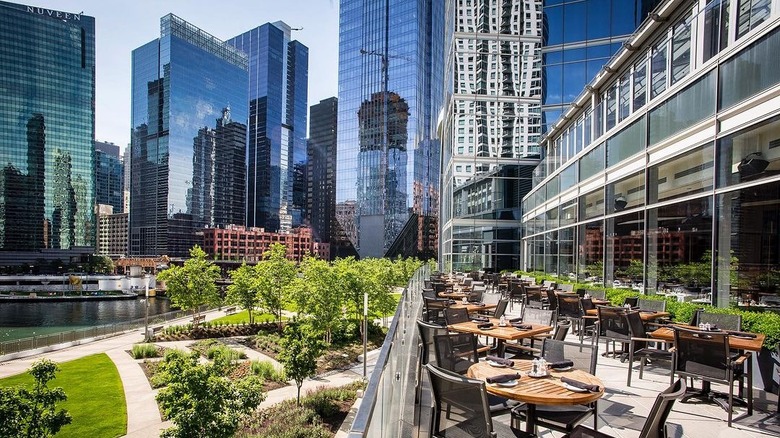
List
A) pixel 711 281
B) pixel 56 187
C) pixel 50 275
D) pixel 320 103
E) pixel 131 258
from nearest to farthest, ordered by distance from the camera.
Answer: pixel 711 281
pixel 50 275
pixel 56 187
pixel 131 258
pixel 320 103

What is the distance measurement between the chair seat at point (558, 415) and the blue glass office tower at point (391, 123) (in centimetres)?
10360

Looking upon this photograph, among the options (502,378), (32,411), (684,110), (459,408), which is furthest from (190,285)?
(459,408)

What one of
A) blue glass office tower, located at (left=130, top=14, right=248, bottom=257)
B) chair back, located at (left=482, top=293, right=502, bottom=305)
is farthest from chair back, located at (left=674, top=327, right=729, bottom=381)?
blue glass office tower, located at (left=130, top=14, right=248, bottom=257)

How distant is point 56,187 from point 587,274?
14137cm

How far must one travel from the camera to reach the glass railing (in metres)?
1.81

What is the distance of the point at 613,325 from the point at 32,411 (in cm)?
1482

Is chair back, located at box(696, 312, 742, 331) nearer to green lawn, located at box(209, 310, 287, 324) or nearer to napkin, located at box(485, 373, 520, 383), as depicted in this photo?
napkin, located at box(485, 373, 520, 383)

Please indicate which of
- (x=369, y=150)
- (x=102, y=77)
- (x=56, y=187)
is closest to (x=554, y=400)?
(x=369, y=150)

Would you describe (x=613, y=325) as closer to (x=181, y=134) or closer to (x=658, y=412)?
(x=658, y=412)

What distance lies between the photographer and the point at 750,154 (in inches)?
352

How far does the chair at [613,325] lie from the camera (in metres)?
7.88

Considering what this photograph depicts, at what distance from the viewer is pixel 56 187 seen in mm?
119375

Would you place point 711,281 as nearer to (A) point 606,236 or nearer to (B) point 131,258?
(A) point 606,236

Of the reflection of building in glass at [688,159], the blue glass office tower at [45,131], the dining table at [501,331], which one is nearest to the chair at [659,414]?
the dining table at [501,331]
